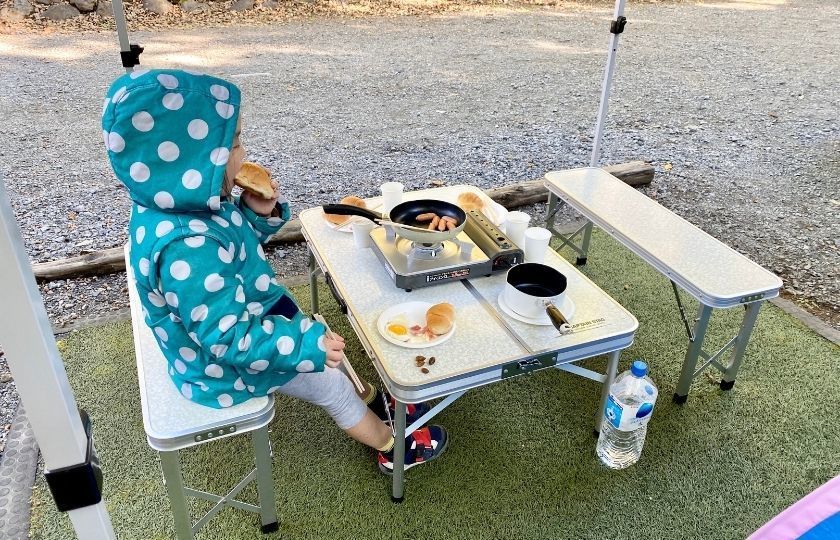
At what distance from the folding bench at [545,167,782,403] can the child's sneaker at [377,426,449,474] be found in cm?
116

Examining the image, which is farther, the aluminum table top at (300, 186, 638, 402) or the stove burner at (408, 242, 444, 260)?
the stove burner at (408, 242, 444, 260)

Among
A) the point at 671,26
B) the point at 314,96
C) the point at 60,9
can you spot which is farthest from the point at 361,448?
the point at 671,26

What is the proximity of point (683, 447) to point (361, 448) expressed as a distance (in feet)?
4.55

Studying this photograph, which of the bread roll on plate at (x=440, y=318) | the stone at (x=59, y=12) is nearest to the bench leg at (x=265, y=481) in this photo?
the bread roll on plate at (x=440, y=318)

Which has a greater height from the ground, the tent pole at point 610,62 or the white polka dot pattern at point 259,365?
the tent pole at point 610,62

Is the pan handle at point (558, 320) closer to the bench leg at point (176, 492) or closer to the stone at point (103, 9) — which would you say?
the bench leg at point (176, 492)

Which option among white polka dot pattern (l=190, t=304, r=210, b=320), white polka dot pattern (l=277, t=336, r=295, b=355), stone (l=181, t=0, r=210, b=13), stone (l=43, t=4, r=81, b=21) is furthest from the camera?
stone (l=181, t=0, r=210, b=13)

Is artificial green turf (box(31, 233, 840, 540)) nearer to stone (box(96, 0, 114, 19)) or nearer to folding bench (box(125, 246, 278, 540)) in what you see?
folding bench (box(125, 246, 278, 540))

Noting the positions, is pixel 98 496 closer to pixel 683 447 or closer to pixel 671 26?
pixel 683 447

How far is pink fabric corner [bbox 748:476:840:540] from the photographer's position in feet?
4.78

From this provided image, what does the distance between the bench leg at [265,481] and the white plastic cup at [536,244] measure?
4.24 feet

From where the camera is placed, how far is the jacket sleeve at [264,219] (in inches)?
91.1

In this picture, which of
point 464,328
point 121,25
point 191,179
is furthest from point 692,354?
point 121,25

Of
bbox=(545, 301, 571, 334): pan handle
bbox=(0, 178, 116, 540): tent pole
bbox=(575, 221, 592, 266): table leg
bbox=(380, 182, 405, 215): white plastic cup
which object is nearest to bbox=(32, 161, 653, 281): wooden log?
bbox=(575, 221, 592, 266): table leg
